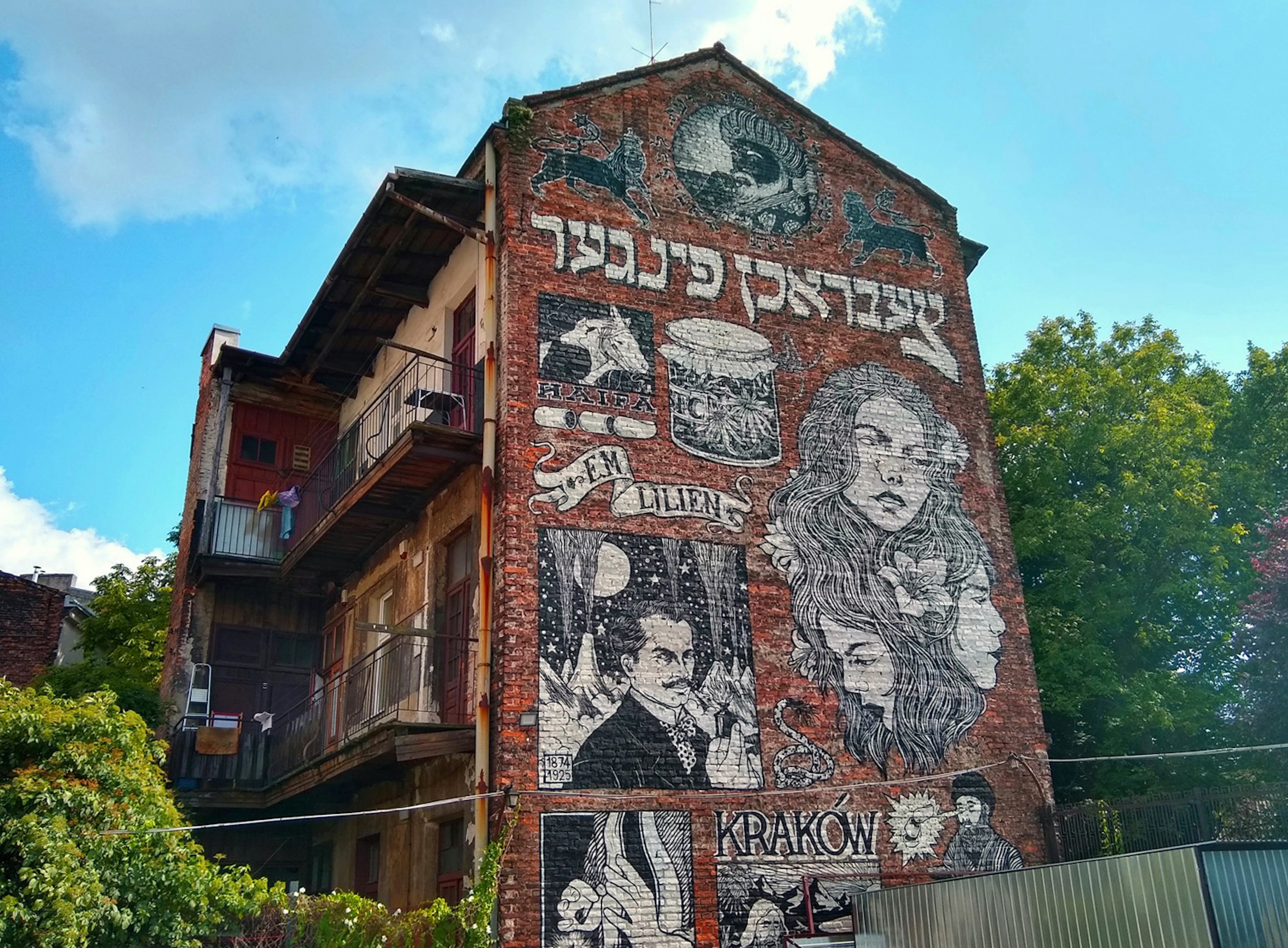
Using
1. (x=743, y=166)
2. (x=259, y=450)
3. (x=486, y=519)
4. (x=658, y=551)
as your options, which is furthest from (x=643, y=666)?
(x=259, y=450)

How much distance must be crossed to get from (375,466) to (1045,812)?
9.06 meters

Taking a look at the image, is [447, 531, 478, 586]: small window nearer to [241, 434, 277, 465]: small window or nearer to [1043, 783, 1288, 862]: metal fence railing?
[241, 434, 277, 465]: small window

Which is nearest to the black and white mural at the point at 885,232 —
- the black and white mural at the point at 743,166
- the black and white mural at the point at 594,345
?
the black and white mural at the point at 743,166

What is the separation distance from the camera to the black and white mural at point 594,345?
13602 mm

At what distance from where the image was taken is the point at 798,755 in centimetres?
1291

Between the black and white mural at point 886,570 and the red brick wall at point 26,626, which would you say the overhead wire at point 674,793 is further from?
the red brick wall at point 26,626

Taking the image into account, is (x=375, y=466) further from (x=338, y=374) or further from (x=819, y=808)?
(x=819, y=808)

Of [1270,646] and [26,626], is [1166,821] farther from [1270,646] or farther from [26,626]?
[26,626]

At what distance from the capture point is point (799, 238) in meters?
15.9

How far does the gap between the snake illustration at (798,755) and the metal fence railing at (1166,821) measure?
8.68 feet

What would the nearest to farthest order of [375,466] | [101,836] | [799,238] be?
[101,836], [375,466], [799,238]

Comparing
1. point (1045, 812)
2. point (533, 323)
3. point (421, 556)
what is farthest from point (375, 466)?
point (1045, 812)

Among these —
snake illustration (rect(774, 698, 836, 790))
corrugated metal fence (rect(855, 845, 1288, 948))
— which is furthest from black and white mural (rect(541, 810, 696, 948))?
corrugated metal fence (rect(855, 845, 1288, 948))

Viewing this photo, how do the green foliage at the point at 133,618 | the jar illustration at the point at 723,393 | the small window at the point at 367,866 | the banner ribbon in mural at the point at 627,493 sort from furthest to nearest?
1. the green foliage at the point at 133,618
2. the small window at the point at 367,866
3. the jar illustration at the point at 723,393
4. the banner ribbon in mural at the point at 627,493
